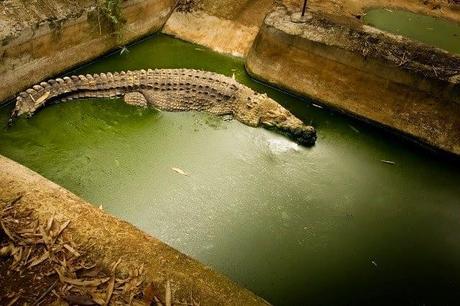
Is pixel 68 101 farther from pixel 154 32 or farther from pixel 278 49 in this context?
pixel 278 49

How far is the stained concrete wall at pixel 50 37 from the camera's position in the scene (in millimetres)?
4637

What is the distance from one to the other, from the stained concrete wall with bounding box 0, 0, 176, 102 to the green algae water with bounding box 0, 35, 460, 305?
644mm

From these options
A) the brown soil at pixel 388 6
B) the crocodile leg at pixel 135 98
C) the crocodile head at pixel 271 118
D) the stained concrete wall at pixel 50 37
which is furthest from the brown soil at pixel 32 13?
the brown soil at pixel 388 6

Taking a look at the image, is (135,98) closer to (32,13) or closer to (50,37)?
(50,37)

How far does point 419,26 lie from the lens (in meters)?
7.12

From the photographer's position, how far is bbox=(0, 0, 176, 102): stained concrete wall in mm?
4637

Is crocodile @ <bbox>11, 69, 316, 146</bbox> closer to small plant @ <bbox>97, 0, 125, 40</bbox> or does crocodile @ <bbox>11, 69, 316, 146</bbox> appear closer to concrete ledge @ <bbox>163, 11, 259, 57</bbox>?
small plant @ <bbox>97, 0, 125, 40</bbox>

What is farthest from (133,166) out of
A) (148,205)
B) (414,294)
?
(414,294)

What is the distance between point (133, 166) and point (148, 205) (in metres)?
0.65

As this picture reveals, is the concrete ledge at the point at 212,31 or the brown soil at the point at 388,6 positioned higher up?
the brown soil at the point at 388,6

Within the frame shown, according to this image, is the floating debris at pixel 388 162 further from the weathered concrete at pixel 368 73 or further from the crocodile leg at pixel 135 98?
the crocodile leg at pixel 135 98

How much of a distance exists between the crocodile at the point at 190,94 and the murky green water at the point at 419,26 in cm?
347

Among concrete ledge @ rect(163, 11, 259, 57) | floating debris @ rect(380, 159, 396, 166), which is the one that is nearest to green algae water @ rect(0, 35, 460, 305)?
floating debris @ rect(380, 159, 396, 166)

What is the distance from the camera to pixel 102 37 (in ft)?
19.0
